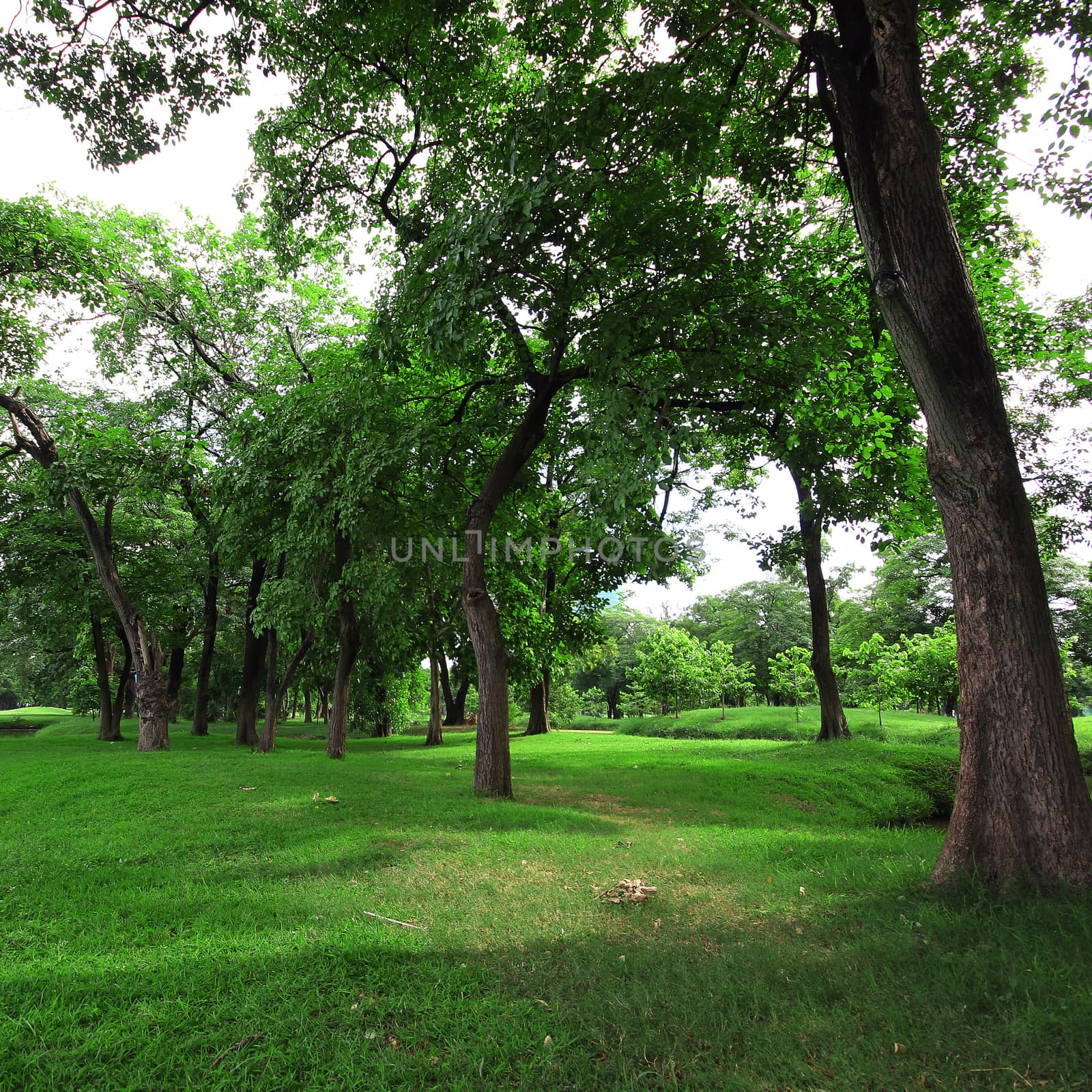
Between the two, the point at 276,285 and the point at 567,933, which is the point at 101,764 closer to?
the point at 567,933

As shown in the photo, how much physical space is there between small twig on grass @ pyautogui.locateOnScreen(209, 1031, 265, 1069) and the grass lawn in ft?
0.05

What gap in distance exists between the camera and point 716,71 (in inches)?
291

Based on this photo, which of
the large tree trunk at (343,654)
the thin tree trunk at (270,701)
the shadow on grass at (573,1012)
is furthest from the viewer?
the thin tree trunk at (270,701)

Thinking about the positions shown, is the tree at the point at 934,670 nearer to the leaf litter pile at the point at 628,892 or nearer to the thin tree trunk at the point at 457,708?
the thin tree trunk at the point at 457,708

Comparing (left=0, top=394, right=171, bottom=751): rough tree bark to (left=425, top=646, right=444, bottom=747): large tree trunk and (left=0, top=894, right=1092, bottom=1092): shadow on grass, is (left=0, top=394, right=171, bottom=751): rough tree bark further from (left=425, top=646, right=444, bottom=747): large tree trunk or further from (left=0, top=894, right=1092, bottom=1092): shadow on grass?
(left=0, top=894, right=1092, bottom=1092): shadow on grass

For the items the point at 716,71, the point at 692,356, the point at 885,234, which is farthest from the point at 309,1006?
the point at 716,71

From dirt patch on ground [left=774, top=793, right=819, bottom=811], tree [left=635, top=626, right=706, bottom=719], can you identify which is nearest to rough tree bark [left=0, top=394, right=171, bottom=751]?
dirt patch on ground [left=774, top=793, right=819, bottom=811]

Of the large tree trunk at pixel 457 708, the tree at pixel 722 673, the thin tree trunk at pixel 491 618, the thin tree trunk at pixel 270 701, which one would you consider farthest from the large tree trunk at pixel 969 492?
the tree at pixel 722 673

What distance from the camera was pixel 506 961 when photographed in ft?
12.3

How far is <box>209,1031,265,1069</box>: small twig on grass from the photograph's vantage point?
2.82 metres

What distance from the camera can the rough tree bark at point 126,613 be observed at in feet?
45.8

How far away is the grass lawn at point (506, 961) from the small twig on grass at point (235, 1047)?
0.05 ft

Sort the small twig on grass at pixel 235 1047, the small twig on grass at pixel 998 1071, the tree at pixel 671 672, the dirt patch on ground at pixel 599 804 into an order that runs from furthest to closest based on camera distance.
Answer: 1. the tree at pixel 671 672
2. the dirt patch on ground at pixel 599 804
3. the small twig on grass at pixel 235 1047
4. the small twig on grass at pixel 998 1071

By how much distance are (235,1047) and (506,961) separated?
1511 millimetres
